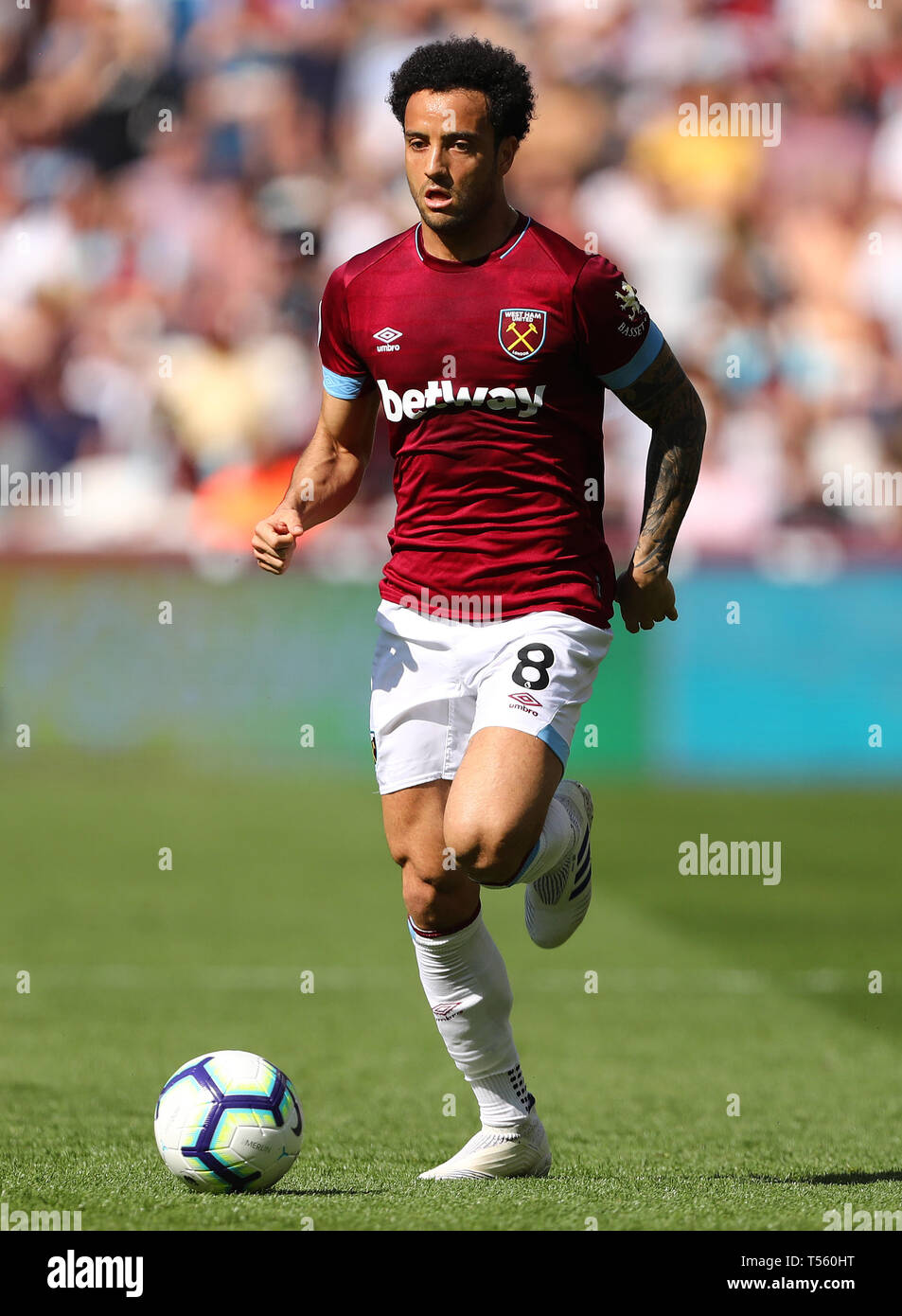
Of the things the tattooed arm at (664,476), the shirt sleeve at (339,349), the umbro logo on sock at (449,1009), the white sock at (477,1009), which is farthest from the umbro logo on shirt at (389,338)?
the umbro logo on sock at (449,1009)

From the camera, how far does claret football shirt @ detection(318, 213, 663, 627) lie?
177 inches

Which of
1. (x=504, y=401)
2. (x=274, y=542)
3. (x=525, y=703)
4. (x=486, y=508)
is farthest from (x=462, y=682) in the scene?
(x=504, y=401)

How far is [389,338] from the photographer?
4.61 meters

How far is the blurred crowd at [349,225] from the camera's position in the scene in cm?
1539

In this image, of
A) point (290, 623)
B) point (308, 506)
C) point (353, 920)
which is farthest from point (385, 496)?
point (308, 506)

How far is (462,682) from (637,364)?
89 cm

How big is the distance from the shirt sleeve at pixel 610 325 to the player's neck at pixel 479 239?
25cm

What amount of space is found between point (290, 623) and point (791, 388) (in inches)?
206

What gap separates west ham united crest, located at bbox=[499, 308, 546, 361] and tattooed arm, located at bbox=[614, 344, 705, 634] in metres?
0.31

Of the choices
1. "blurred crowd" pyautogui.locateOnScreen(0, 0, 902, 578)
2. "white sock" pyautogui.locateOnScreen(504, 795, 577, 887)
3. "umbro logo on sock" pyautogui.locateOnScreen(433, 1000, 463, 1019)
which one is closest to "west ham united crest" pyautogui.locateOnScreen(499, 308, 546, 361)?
"white sock" pyautogui.locateOnScreen(504, 795, 577, 887)

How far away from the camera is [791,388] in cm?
1602

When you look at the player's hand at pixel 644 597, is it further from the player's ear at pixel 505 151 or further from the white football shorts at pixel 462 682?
the player's ear at pixel 505 151

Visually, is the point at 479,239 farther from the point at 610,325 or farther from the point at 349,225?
the point at 349,225

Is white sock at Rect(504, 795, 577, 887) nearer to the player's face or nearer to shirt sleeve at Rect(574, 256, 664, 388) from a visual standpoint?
shirt sleeve at Rect(574, 256, 664, 388)
